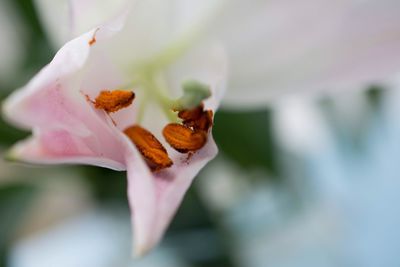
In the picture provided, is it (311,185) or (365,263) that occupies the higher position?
(311,185)

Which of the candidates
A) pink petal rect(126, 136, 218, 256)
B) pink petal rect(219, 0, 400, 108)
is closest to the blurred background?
pink petal rect(219, 0, 400, 108)

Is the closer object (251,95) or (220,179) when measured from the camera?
(251,95)

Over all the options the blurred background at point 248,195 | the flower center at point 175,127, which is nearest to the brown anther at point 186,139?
the flower center at point 175,127

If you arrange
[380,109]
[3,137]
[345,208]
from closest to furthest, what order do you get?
[3,137] < [380,109] < [345,208]

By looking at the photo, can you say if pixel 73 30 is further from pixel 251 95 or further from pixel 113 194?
pixel 113 194

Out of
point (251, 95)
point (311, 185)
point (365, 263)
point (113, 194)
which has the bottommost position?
point (365, 263)

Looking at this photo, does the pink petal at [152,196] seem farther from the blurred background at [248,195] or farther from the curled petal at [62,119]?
the blurred background at [248,195]

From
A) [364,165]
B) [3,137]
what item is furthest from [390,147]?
[3,137]

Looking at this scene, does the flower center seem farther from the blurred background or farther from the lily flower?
the blurred background
